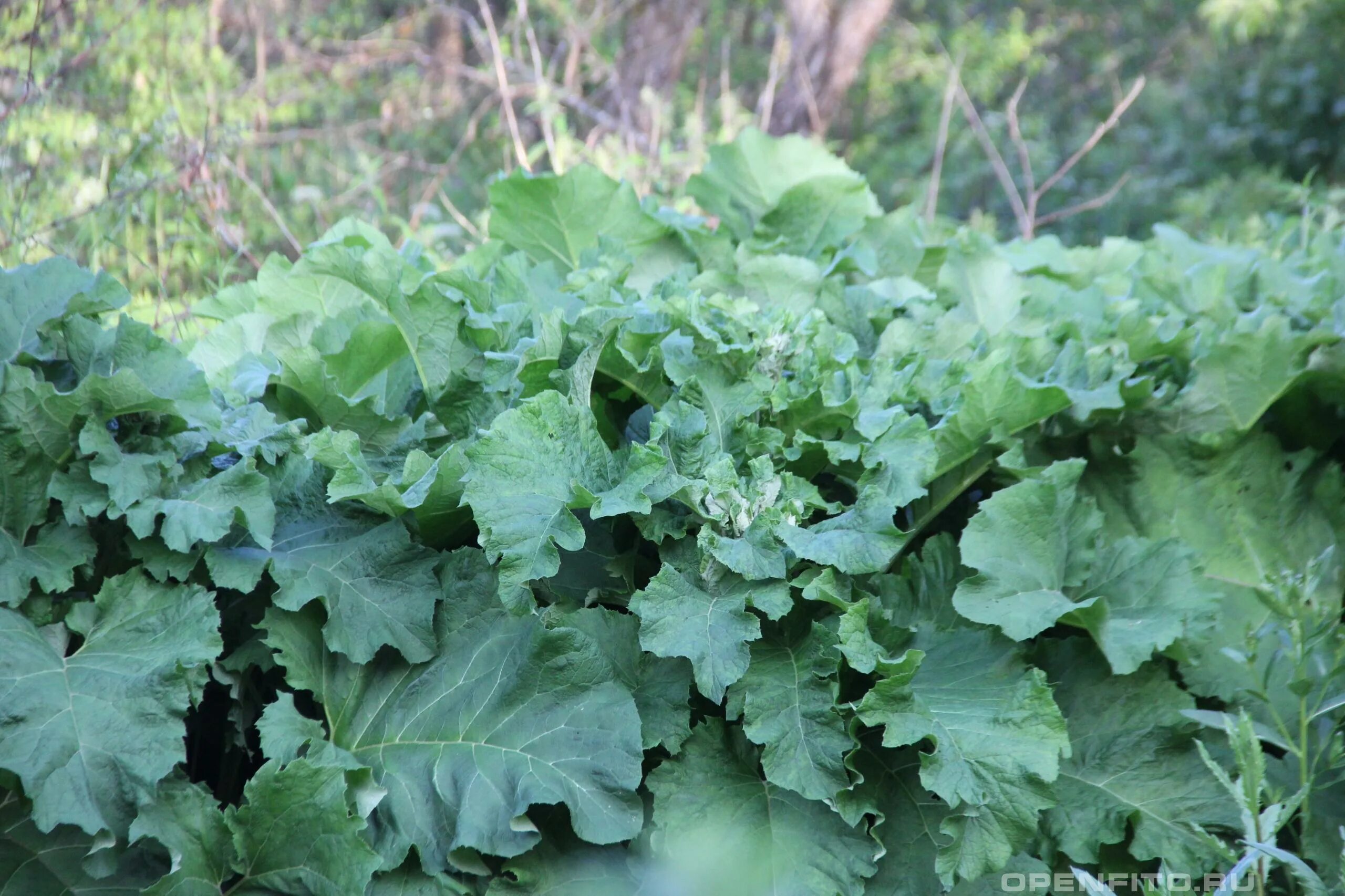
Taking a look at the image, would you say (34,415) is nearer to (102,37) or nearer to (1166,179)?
(102,37)

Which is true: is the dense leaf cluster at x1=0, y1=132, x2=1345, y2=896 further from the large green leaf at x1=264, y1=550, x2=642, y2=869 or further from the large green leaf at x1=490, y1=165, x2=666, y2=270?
the large green leaf at x1=490, y1=165, x2=666, y2=270

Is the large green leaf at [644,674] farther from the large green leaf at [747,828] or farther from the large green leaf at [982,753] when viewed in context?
the large green leaf at [982,753]

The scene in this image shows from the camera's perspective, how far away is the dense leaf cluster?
160 centimetres

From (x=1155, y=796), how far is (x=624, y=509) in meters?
1.04

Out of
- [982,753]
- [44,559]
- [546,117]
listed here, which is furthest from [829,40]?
[44,559]

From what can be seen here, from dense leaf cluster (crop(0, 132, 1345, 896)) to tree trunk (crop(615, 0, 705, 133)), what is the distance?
4968mm

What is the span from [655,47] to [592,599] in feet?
19.6

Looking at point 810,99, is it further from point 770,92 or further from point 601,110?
point 601,110

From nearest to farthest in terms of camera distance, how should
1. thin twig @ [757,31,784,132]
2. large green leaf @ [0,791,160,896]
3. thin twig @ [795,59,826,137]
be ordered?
large green leaf @ [0,791,160,896]
thin twig @ [757,31,784,132]
thin twig @ [795,59,826,137]

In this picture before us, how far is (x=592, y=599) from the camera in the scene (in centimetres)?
187

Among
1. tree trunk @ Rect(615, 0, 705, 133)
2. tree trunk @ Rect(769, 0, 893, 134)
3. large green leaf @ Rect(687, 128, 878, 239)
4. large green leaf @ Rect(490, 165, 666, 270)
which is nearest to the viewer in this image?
large green leaf @ Rect(490, 165, 666, 270)

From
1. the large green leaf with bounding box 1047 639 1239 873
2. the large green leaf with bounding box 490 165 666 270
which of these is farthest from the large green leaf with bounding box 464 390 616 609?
the large green leaf with bounding box 1047 639 1239 873

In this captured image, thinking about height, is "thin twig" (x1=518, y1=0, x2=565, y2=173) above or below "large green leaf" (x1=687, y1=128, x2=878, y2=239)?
below

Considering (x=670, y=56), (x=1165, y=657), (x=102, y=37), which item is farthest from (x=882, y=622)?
(x=670, y=56)
